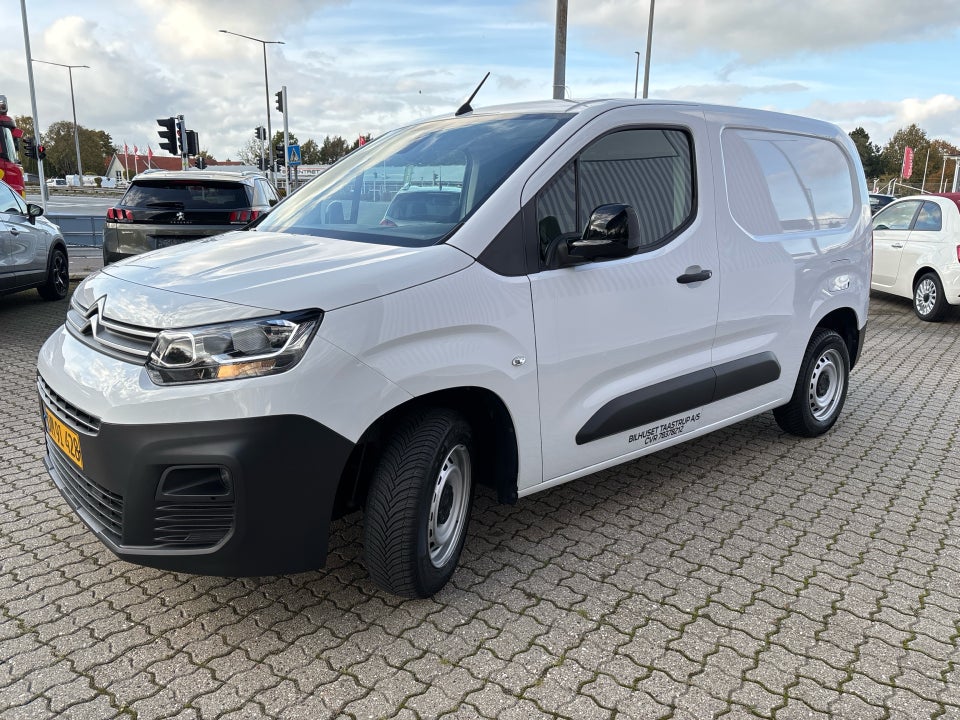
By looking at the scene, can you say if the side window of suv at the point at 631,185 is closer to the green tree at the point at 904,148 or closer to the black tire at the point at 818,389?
the black tire at the point at 818,389

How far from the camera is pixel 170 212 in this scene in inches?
360

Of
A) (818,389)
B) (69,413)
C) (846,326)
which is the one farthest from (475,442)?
(846,326)

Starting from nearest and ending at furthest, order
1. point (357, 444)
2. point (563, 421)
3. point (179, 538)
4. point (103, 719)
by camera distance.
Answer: point (103, 719) < point (179, 538) < point (357, 444) < point (563, 421)

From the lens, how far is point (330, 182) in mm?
4082

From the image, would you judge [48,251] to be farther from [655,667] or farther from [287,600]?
[655,667]

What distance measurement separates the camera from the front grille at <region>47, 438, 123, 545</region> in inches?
105

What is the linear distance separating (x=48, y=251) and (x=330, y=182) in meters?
7.65

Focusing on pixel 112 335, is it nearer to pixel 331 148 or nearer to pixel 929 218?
pixel 929 218

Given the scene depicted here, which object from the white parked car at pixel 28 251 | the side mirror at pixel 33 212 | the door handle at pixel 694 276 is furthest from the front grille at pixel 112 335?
the side mirror at pixel 33 212

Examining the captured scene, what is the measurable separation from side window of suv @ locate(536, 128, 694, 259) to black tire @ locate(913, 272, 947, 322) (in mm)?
8005

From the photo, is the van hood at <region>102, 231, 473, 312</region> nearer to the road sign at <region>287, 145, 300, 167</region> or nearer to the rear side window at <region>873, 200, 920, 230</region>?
the rear side window at <region>873, 200, 920, 230</region>

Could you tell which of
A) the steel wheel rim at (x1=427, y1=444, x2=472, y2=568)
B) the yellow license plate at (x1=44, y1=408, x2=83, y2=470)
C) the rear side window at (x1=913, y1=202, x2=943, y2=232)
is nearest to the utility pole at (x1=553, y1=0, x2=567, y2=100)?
the rear side window at (x1=913, y1=202, x2=943, y2=232)

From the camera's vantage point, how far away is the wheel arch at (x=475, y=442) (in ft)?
9.48

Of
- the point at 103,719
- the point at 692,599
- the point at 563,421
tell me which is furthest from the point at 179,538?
the point at 692,599
